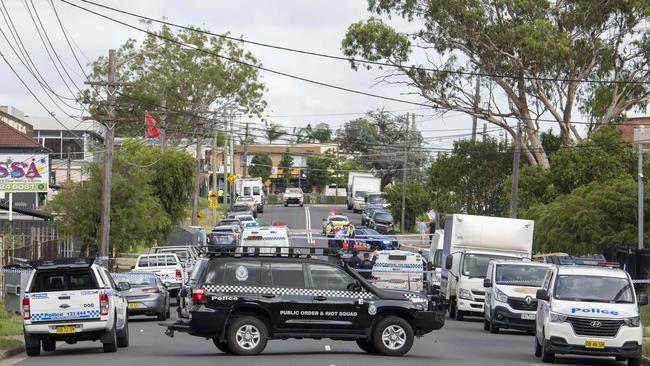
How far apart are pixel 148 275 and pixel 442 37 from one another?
90.6ft

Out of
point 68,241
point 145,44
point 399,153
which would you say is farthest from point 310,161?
point 68,241

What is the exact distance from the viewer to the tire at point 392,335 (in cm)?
2066

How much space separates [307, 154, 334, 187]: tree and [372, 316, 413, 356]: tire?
131941mm

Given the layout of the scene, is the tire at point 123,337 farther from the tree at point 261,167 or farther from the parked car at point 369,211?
the tree at point 261,167

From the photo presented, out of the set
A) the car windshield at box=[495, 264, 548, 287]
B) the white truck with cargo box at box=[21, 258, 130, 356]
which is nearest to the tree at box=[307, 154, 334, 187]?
the car windshield at box=[495, 264, 548, 287]

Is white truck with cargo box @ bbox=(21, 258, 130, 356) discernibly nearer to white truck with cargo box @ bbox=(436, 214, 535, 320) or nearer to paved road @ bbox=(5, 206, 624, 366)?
paved road @ bbox=(5, 206, 624, 366)

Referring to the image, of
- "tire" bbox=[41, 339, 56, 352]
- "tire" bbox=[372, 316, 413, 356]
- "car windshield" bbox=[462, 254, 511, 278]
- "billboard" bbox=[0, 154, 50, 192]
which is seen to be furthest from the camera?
"billboard" bbox=[0, 154, 50, 192]

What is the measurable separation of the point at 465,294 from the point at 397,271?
200 inches

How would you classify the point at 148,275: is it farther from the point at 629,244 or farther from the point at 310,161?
the point at 310,161

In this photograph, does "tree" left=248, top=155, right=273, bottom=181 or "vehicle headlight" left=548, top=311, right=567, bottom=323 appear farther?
"tree" left=248, top=155, right=273, bottom=181

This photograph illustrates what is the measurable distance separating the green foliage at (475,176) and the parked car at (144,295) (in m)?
36.7

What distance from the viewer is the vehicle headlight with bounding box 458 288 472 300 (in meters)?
33.7

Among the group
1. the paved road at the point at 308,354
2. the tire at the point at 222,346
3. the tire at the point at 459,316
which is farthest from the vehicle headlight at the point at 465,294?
the tire at the point at 222,346

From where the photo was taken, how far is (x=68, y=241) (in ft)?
172
